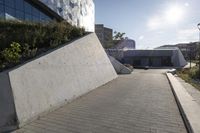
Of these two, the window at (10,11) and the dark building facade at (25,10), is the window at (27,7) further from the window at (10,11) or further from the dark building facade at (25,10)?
the window at (10,11)

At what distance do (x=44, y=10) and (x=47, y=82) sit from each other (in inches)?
887

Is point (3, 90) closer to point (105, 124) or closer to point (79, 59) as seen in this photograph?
point (105, 124)

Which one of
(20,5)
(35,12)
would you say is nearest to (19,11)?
(20,5)

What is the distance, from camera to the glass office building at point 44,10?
81.1ft

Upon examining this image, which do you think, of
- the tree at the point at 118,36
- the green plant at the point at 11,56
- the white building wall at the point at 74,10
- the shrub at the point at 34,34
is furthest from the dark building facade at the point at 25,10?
the tree at the point at 118,36

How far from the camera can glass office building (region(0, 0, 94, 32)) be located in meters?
24.7

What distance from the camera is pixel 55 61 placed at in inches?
421

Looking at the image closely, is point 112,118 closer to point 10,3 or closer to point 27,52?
point 27,52

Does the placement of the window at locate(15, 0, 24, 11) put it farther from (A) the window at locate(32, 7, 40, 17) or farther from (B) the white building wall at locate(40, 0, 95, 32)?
(B) the white building wall at locate(40, 0, 95, 32)

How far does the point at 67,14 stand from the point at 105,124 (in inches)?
1107

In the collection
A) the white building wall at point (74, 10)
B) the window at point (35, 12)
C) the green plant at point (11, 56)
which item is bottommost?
the green plant at point (11, 56)

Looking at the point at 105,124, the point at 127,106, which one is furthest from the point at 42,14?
the point at 105,124

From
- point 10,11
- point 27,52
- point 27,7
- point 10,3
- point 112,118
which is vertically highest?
point 27,7

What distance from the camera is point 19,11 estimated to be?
86.7 feet
